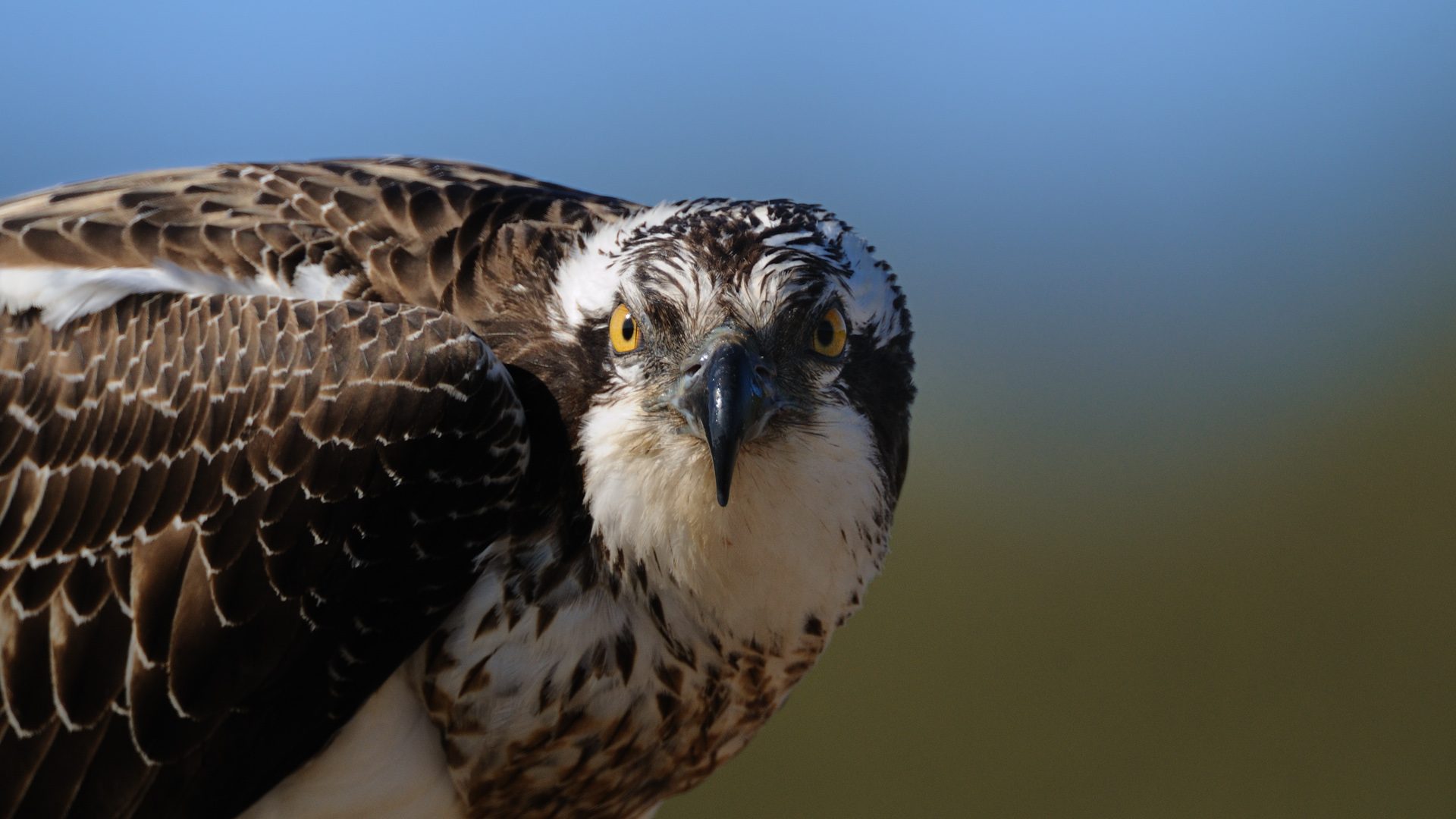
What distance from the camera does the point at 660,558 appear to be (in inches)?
127

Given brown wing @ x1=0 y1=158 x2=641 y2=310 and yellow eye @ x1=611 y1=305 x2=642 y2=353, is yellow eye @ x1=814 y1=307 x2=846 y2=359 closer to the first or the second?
yellow eye @ x1=611 y1=305 x2=642 y2=353

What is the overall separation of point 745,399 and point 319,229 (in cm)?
148

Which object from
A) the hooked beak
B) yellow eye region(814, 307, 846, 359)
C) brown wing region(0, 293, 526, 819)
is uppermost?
yellow eye region(814, 307, 846, 359)

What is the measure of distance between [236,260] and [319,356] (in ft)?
1.86

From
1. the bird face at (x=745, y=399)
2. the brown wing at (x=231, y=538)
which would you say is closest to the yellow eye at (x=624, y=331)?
the bird face at (x=745, y=399)

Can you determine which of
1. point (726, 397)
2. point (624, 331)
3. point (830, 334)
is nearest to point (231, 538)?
point (624, 331)

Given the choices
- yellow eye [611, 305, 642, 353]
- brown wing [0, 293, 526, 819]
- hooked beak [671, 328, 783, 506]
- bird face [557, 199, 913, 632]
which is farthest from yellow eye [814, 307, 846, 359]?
brown wing [0, 293, 526, 819]

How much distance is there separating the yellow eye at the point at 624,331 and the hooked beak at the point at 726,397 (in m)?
0.19

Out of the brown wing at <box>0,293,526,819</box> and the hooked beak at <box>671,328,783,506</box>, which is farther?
the brown wing at <box>0,293,526,819</box>

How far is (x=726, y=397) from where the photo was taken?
292 cm

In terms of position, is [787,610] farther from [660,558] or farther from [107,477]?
[107,477]

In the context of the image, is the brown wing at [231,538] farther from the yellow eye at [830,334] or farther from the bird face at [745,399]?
the yellow eye at [830,334]

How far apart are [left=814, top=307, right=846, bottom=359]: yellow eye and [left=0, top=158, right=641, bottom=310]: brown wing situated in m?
0.85

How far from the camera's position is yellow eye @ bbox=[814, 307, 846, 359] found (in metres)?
3.23
